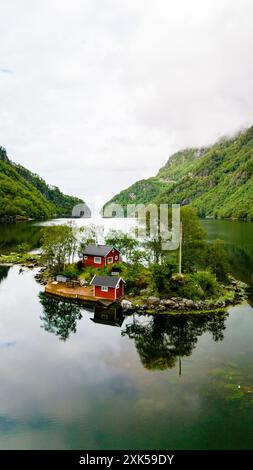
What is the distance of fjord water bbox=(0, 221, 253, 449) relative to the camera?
1883cm

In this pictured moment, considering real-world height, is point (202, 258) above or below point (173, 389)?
above

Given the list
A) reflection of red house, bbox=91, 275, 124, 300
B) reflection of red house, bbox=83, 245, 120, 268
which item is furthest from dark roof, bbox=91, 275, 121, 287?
reflection of red house, bbox=83, 245, 120, 268

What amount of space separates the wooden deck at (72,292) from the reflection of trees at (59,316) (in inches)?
51.5

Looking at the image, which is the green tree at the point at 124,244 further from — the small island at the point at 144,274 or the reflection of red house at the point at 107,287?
the reflection of red house at the point at 107,287

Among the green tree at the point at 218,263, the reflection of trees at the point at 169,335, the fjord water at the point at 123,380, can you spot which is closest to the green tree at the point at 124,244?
the green tree at the point at 218,263

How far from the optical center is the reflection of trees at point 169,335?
94.8ft

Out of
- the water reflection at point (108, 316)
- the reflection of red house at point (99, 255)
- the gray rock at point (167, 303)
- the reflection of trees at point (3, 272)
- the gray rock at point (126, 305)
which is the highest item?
the reflection of red house at point (99, 255)

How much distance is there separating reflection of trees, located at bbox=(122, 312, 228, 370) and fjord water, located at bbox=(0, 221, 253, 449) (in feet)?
0.29

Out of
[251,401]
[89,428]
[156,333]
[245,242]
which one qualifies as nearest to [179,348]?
[156,333]

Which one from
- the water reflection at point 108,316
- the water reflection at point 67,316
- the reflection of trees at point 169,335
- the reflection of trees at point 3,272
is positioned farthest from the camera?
the reflection of trees at point 3,272

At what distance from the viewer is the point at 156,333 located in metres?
34.0

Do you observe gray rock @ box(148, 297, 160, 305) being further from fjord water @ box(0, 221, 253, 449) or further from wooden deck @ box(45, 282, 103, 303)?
wooden deck @ box(45, 282, 103, 303)

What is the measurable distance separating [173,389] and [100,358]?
7029mm

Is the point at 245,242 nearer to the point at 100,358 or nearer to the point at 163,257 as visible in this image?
the point at 163,257
